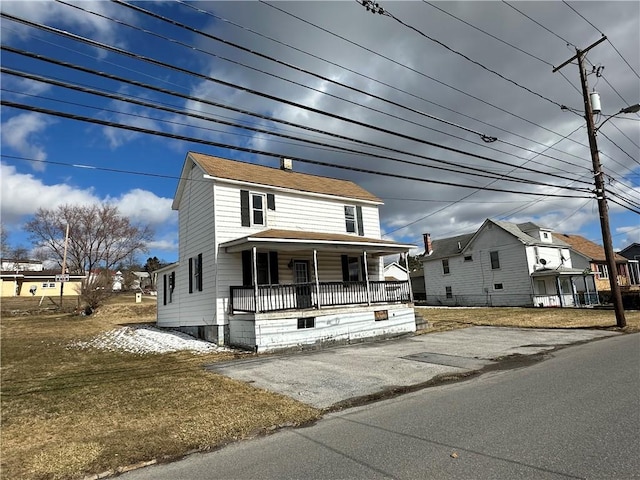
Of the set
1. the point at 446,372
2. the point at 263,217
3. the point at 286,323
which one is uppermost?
the point at 263,217

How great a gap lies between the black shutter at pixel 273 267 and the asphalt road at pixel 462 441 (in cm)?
1004

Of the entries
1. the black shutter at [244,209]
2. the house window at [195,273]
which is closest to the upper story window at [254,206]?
the black shutter at [244,209]

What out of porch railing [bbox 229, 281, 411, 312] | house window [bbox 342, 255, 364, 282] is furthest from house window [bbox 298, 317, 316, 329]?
house window [bbox 342, 255, 364, 282]

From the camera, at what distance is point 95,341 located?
55.5 feet

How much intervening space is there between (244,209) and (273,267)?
8.80ft

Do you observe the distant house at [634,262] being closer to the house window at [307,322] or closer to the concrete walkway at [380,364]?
the concrete walkway at [380,364]

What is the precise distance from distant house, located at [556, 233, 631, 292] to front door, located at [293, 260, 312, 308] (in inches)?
1285

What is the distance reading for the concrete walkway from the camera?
26.9 ft

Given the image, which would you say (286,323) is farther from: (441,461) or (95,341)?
(441,461)

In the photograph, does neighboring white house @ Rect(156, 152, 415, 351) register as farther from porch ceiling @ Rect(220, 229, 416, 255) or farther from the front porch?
the front porch

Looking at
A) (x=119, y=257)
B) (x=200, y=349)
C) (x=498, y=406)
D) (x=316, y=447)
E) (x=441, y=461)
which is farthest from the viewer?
(x=119, y=257)

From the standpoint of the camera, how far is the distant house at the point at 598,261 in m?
39.3

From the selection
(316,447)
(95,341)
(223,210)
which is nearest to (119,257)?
(95,341)

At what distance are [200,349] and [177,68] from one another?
33.3ft
